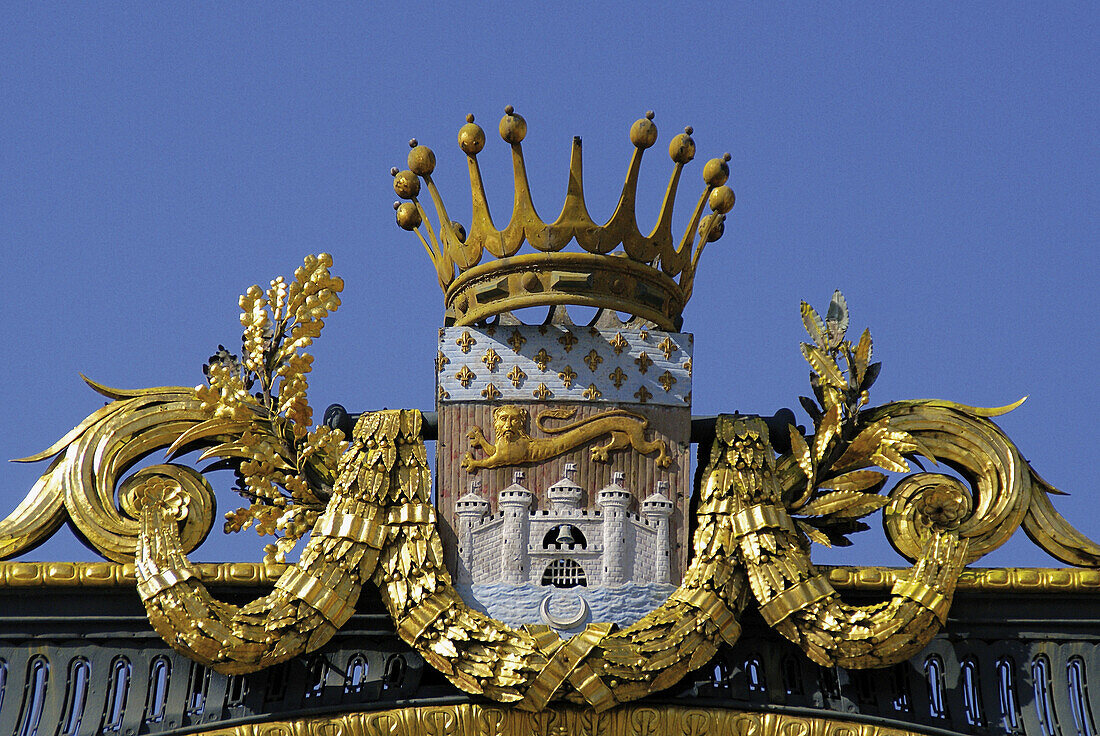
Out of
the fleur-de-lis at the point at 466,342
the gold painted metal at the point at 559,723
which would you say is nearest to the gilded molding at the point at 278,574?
the gold painted metal at the point at 559,723

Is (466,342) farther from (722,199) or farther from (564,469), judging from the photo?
(722,199)

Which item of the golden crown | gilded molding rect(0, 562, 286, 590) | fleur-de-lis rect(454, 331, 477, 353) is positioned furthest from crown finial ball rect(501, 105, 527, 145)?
gilded molding rect(0, 562, 286, 590)

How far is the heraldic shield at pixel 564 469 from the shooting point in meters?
11.7

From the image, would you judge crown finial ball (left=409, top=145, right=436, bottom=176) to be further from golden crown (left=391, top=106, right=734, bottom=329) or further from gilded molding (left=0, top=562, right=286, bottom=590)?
gilded molding (left=0, top=562, right=286, bottom=590)

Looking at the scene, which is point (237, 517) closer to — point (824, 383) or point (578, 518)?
point (578, 518)

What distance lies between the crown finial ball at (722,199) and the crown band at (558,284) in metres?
0.46

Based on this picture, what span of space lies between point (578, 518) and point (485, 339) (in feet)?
3.32

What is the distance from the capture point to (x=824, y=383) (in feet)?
40.0

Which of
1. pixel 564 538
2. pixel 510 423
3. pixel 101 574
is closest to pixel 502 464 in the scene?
pixel 510 423

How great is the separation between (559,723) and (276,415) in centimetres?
208

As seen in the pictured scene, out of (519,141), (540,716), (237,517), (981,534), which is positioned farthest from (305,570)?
(981,534)

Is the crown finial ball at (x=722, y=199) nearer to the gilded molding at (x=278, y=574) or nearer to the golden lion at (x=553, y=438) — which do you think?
the golden lion at (x=553, y=438)

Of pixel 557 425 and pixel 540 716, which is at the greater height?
pixel 557 425

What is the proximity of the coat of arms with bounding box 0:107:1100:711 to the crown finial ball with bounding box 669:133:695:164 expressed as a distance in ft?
0.04
